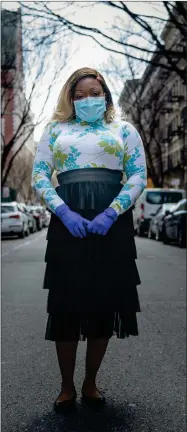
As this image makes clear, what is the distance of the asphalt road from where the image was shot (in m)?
2.95

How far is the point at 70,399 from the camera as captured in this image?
9.94 ft

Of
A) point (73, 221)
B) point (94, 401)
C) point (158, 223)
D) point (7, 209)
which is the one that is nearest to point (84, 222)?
point (73, 221)

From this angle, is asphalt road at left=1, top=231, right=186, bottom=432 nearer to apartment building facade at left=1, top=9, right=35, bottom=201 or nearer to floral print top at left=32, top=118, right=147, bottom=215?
floral print top at left=32, top=118, right=147, bottom=215

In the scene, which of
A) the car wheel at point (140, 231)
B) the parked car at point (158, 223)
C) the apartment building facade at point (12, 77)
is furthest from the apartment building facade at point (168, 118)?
the parked car at point (158, 223)

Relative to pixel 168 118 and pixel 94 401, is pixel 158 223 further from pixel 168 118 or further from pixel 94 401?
pixel 168 118

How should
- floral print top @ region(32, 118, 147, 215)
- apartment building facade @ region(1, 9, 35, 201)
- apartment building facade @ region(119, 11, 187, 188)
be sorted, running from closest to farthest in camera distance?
floral print top @ region(32, 118, 147, 215) → apartment building facade @ region(1, 9, 35, 201) → apartment building facade @ region(119, 11, 187, 188)

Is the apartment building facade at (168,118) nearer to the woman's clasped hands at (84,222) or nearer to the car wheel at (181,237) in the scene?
the car wheel at (181,237)

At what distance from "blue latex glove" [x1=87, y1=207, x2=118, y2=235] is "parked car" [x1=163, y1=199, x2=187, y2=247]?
1384cm

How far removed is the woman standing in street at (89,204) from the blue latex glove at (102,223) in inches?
1.8

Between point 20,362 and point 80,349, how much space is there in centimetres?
65

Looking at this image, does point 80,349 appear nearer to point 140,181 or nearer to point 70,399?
point 70,399

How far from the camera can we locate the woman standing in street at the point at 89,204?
2.82 meters

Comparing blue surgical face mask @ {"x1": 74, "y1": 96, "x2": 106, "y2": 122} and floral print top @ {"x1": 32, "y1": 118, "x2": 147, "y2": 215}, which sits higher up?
blue surgical face mask @ {"x1": 74, "y1": 96, "x2": 106, "y2": 122}

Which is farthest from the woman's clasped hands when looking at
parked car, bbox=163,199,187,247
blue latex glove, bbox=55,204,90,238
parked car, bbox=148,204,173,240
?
parked car, bbox=148,204,173,240
